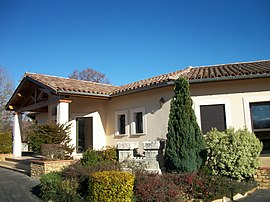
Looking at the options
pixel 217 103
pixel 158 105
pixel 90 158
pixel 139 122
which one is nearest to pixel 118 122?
pixel 139 122

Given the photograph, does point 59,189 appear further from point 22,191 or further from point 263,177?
point 263,177

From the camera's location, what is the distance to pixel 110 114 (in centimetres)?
1444

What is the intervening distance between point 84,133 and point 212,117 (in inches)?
312

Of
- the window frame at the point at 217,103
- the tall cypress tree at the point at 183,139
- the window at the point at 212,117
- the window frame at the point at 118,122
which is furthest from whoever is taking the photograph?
the window frame at the point at 118,122

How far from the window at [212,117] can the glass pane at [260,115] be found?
114 centimetres

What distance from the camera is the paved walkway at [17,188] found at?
308 inches

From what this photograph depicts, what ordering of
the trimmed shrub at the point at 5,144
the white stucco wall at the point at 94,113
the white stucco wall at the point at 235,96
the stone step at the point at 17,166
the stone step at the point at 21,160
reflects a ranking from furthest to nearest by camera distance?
the trimmed shrub at the point at 5,144, the white stucco wall at the point at 94,113, the stone step at the point at 21,160, the stone step at the point at 17,166, the white stucco wall at the point at 235,96

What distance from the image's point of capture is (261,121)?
396 inches

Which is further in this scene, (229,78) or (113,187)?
(229,78)

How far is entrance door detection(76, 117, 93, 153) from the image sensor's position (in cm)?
1483

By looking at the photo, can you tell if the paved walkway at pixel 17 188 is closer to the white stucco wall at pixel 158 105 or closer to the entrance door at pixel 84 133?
the white stucco wall at pixel 158 105

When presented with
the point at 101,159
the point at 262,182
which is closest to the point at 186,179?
the point at 262,182

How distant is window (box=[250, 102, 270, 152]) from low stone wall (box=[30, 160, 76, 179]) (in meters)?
7.75

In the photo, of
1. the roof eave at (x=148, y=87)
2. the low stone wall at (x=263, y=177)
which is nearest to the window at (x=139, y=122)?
the roof eave at (x=148, y=87)
